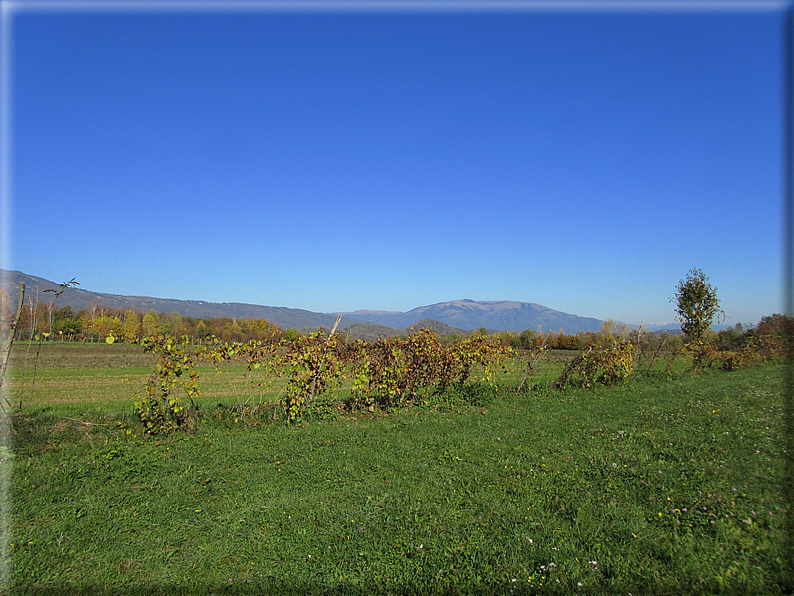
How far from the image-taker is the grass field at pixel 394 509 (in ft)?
10.2

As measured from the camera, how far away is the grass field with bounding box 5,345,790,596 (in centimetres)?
311

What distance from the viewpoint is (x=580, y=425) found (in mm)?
7895

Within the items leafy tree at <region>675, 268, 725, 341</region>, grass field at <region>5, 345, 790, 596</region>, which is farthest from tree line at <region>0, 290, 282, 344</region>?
leafy tree at <region>675, 268, 725, 341</region>

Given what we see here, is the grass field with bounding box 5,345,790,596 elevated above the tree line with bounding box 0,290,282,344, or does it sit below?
below

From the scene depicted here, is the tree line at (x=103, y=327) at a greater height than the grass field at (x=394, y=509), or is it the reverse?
the tree line at (x=103, y=327)

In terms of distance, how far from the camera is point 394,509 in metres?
4.23

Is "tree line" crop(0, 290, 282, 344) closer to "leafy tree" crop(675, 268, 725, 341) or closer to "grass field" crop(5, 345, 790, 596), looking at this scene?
"grass field" crop(5, 345, 790, 596)

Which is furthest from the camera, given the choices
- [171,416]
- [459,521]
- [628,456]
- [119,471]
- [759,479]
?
[171,416]

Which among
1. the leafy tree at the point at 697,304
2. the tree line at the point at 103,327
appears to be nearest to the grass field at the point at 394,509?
the tree line at the point at 103,327

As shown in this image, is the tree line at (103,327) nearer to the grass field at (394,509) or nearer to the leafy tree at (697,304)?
the grass field at (394,509)

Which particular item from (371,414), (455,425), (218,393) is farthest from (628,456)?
(218,393)

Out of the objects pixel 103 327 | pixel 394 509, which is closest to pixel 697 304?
pixel 394 509

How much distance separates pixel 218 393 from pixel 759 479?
13.8 m

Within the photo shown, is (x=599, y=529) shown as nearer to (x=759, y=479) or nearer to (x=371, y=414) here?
(x=759, y=479)
